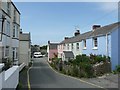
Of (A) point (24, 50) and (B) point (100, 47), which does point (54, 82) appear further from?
(A) point (24, 50)

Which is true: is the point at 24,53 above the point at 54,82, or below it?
above

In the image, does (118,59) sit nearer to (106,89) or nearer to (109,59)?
(109,59)

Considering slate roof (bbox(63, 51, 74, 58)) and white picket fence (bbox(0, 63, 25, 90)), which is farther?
slate roof (bbox(63, 51, 74, 58))

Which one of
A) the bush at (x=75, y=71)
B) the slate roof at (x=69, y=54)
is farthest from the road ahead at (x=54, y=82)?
the slate roof at (x=69, y=54)

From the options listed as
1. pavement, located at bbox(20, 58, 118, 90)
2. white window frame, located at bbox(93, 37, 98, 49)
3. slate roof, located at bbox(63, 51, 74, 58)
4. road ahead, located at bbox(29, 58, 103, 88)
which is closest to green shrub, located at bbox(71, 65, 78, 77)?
road ahead, located at bbox(29, 58, 103, 88)

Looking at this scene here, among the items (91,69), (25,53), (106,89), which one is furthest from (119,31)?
(25,53)

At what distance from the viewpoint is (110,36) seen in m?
24.7

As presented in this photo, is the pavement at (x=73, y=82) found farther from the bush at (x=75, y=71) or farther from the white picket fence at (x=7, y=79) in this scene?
the white picket fence at (x=7, y=79)

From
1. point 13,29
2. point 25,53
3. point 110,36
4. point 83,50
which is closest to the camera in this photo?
point 110,36

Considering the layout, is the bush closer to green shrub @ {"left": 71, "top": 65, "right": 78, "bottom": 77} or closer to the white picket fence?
green shrub @ {"left": 71, "top": 65, "right": 78, "bottom": 77}

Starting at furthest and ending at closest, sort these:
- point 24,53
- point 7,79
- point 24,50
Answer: point 24,50
point 24,53
point 7,79

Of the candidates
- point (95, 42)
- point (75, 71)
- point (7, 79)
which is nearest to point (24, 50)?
point (95, 42)

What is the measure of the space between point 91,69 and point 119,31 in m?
4.94

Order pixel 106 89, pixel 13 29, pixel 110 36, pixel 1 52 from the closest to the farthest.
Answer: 1. pixel 106 89
2. pixel 1 52
3. pixel 110 36
4. pixel 13 29
